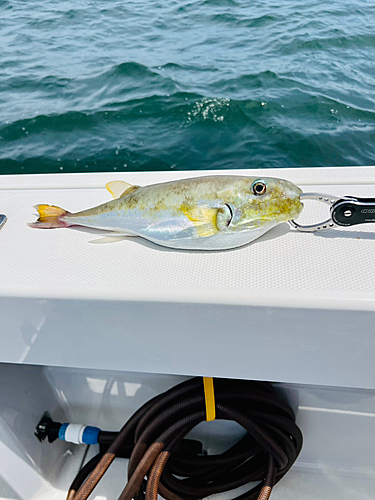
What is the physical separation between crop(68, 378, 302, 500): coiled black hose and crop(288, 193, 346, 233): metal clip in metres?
0.54

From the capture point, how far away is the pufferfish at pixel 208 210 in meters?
0.91

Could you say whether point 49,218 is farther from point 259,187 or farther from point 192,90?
point 192,90

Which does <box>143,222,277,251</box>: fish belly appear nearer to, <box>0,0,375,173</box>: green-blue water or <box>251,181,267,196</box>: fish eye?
<box>251,181,267,196</box>: fish eye

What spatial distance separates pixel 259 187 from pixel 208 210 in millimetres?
133

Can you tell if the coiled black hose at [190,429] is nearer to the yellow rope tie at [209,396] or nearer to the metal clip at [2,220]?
the yellow rope tie at [209,396]

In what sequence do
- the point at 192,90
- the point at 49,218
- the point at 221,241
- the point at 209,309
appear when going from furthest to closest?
the point at 192,90, the point at 49,218, the point at 221,241, the point at 209,309

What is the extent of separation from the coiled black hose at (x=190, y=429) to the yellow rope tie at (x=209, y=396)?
0.05 feet

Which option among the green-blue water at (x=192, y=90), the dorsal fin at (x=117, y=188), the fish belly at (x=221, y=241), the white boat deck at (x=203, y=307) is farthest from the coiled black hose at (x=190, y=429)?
the green-blue water at (x=192, y=90)

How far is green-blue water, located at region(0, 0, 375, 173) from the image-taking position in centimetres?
285

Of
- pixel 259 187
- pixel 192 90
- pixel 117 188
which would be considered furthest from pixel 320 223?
pixel 192 90

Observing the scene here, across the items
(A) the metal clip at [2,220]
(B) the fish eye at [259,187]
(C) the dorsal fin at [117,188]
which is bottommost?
(A) the metal clip at [2,220]

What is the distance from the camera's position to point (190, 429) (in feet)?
3.89

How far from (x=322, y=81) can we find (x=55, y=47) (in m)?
3.28

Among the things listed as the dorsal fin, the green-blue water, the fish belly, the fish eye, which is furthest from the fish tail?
the green-blue water
